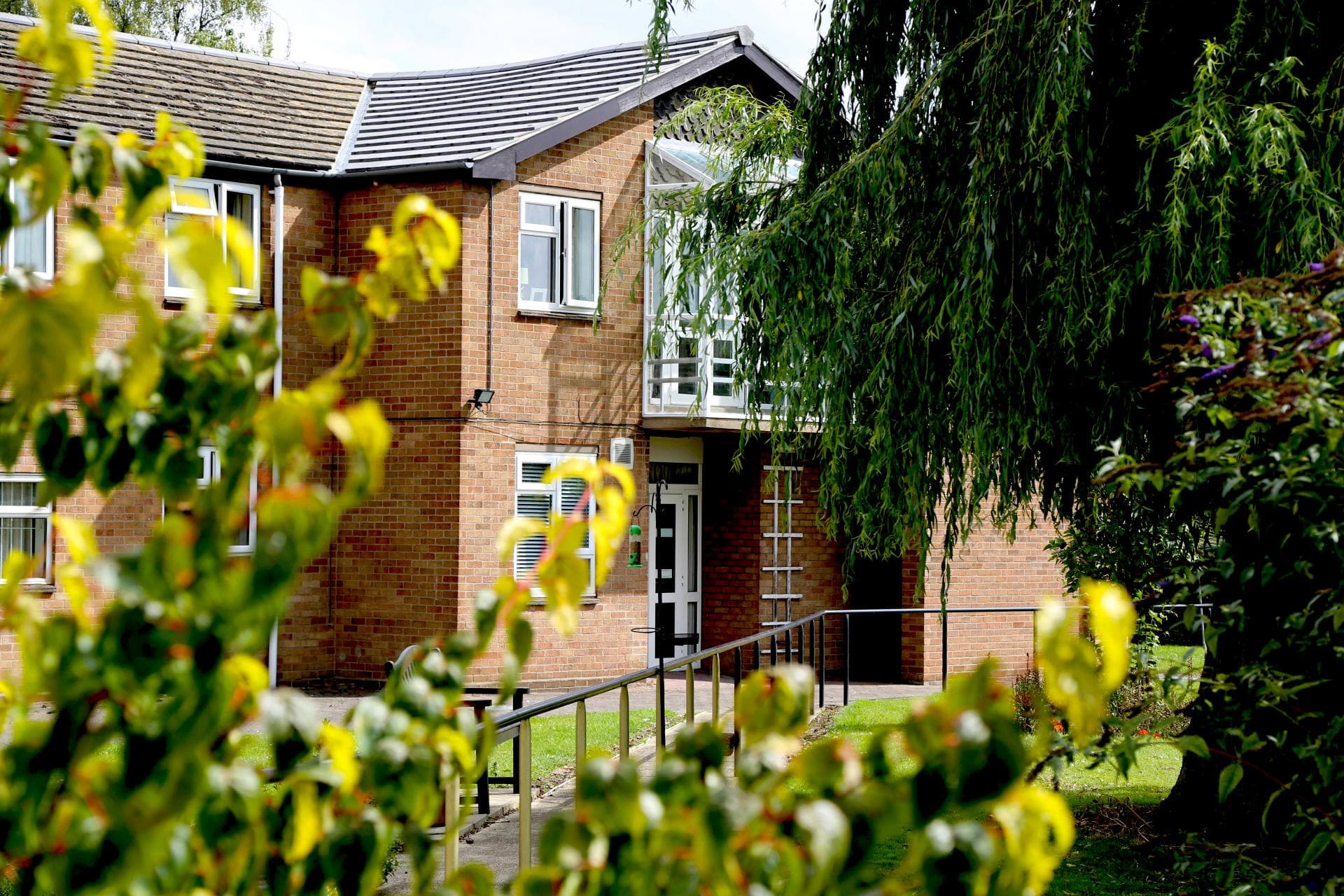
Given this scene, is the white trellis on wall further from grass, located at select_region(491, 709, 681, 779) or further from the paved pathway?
grass, located at select_region(491, 709, 681, 779)

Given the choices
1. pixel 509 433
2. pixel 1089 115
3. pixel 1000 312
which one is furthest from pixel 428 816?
pixel 509 433

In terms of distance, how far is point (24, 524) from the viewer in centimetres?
1538

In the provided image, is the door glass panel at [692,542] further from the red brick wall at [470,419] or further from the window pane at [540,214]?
the window pane at [540,214]

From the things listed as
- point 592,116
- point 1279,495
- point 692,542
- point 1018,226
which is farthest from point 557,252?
point 1279,495

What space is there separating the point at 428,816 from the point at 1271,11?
665 cm

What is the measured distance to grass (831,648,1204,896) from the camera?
7.02 meters

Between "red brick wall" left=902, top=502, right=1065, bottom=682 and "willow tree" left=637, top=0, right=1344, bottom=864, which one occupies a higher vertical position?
"willow tree" left=637, top=0, right=1344, bottom=864

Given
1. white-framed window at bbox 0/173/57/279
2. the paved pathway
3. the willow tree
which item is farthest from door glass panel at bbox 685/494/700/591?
the willow tree

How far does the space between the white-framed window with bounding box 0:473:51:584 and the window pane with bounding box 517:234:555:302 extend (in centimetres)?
598

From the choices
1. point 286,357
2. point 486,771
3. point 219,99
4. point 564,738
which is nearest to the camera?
point 486,771

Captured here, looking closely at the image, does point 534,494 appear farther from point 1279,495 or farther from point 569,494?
point 1279,495

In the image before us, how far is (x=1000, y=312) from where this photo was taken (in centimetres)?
723

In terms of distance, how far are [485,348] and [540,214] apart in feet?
6.18

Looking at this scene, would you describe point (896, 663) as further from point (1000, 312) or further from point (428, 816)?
point (428, 816)
